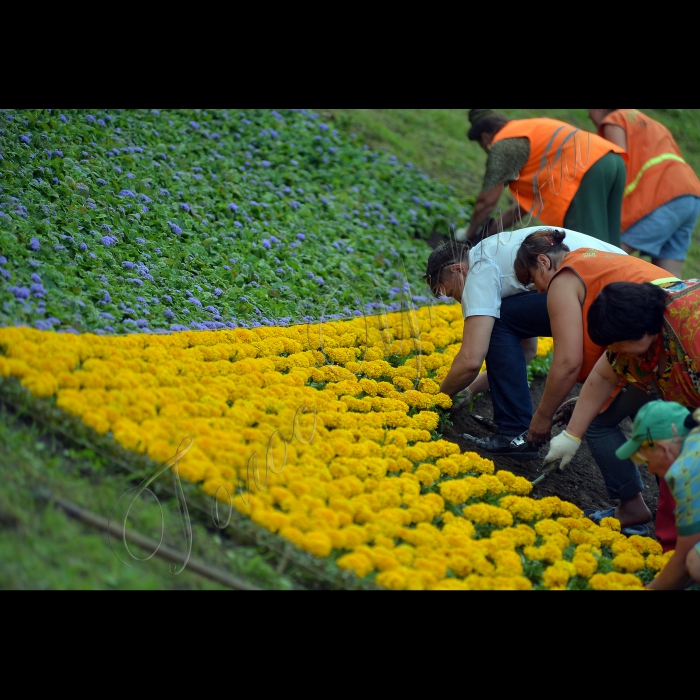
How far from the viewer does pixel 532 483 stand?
3.78m

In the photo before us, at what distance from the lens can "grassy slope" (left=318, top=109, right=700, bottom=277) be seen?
7516 millimetres

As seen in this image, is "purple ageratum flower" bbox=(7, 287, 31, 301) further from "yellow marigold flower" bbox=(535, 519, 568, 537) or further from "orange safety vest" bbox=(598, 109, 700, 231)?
"orange safety vest" bbox=(598, 109, 700, 231)

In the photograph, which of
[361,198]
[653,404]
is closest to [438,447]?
[653,404]

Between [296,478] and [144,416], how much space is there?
0.64 m

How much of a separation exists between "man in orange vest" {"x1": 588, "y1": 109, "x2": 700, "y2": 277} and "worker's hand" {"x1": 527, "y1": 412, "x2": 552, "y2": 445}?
241 cm

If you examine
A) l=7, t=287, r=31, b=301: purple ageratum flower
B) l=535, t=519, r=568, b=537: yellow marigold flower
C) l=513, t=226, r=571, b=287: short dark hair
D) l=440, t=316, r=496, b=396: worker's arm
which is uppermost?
l=513, t=226, r=571, b=287: short dark hair

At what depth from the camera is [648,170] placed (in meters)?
5.45

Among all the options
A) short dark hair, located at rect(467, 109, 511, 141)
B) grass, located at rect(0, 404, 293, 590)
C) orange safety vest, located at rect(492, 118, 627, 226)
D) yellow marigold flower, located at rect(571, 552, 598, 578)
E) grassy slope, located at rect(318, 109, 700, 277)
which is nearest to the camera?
grass, located at rect(0, 404, 293, 590)

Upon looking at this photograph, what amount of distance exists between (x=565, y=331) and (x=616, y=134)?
262cm

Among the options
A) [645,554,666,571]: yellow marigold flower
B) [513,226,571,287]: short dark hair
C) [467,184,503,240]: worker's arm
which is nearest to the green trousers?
[467,184,503,240]: worker's arm

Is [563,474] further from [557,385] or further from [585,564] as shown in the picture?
[585,564]

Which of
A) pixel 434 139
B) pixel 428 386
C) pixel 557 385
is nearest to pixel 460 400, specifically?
pixel 428 386

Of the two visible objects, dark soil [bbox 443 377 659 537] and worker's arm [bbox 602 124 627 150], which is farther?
worker's arm [bbox 602 124 627 150]

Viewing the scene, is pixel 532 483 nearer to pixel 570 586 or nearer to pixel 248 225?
pixel 570 586
